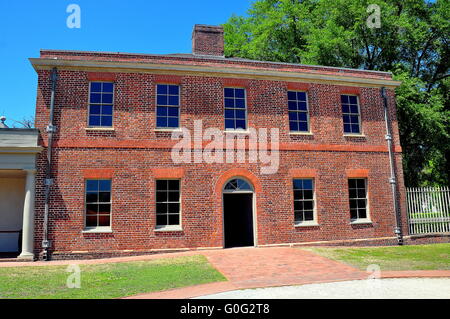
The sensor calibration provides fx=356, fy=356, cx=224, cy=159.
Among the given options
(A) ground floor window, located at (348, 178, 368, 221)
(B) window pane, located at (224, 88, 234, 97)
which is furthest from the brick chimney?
(A) ground floor window, located at (348, 178, 368, 221)

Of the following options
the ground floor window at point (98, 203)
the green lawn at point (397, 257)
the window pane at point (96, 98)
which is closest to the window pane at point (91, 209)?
the ground floor window at point (98, 203)

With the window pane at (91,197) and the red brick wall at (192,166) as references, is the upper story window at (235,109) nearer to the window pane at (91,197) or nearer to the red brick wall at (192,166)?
the red brick wall at (192,166)

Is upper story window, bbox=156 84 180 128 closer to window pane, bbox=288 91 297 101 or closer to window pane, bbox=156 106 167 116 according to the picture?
window pane, bbox=156 106 167 116

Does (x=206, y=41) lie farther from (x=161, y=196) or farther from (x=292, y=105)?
(x=161, y=196)

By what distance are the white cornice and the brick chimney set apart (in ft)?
8.30

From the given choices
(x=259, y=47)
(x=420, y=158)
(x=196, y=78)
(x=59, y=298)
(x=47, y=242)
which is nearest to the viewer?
(x=59, y=298)

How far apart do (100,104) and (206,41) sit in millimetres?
5919

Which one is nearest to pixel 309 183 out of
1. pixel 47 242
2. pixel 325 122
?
pixel 325 122

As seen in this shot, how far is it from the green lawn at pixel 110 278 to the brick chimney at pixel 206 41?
9508 mm

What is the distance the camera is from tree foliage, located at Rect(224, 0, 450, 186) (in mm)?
20189

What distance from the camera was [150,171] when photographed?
43.4 feet

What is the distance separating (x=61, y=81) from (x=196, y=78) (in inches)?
198

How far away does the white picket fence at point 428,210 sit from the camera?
15688mm
